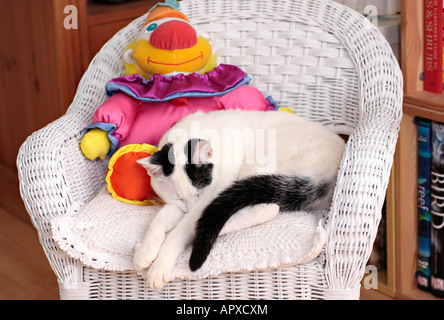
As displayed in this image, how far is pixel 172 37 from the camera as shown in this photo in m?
1.62

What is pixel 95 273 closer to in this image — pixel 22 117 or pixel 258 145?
pixel 258 145

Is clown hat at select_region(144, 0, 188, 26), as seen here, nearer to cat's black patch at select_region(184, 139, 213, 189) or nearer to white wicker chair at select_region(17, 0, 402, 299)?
white wicker chair at select_region(17, 0, 402, 299)

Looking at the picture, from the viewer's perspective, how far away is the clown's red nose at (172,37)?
63.8 inches

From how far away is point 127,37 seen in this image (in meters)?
1.87

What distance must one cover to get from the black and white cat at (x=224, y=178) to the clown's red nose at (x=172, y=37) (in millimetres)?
242

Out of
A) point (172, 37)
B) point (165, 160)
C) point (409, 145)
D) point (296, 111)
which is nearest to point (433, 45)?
point (409, 145)

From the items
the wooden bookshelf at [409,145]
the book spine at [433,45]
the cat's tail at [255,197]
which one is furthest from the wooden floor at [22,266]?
the book spine at [433,45]

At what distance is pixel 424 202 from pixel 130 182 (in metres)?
0.90

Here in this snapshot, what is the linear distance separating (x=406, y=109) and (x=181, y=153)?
0.74 m

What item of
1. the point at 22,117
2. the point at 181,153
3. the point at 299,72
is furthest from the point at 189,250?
the point at 22,117

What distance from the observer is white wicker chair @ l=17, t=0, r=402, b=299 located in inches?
50.3

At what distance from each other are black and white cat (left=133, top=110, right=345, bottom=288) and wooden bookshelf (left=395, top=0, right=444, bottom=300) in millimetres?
375

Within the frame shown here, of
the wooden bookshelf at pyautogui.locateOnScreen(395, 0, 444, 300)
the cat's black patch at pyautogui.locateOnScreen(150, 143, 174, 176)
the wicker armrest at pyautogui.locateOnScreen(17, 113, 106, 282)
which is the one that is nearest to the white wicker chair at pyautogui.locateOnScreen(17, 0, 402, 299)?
the wicker armrest at pyautogui.locateOnScreen(17, 113, 106, 282)
